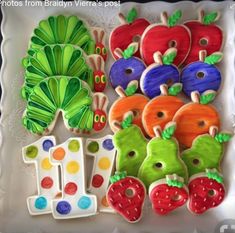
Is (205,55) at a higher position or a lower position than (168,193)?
higher

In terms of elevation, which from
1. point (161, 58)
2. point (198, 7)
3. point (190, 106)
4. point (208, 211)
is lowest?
point (208, 211)

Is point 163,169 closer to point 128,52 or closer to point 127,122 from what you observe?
point 127,122

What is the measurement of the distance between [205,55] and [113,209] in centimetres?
39

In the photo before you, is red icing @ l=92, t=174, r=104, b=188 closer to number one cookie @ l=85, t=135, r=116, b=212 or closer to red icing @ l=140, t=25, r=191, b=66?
number one cookie @ l=85, t=135, r=116, b=212

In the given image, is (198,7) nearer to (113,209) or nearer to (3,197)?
(113,209)

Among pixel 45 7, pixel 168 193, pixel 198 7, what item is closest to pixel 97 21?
pixel 45 7

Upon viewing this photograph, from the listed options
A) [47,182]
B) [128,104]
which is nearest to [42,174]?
[47,182]

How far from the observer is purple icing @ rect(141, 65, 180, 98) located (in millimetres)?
1015

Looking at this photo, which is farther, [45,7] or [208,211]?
[45,7]

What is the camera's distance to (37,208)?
951mm

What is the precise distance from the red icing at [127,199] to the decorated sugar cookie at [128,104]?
5.0 inches

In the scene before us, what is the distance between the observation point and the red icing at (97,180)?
966mm

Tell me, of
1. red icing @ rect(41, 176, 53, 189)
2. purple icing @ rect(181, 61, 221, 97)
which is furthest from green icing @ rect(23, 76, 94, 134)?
purple icing @ rect(181, 61, 221, 97)

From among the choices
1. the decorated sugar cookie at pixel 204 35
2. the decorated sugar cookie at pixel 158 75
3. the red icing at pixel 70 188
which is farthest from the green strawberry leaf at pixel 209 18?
the red icing at pixel 70 188
